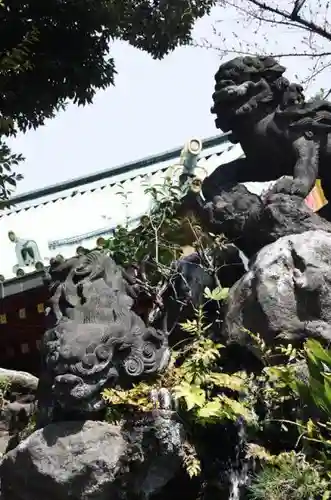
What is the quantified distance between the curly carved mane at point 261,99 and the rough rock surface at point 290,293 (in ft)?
2.43

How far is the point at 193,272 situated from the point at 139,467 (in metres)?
1.14

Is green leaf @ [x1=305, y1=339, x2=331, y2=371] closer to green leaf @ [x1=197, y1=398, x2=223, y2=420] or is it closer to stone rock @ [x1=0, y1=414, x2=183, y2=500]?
green leaf @ [x1=197, y1=398, x2=223, y2=420]

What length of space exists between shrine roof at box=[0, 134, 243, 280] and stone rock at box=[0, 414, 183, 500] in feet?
14.9

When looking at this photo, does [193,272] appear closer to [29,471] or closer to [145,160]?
[29,471]

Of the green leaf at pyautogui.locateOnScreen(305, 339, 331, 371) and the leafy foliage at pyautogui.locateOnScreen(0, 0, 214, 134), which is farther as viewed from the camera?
the leafy foliage at pyautogui.locateOnScreen(0, 0, 214, 134)

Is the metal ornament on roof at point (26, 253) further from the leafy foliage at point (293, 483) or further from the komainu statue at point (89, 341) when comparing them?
the leafy foliage at point (293, 483)

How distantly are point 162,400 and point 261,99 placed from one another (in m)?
1.62

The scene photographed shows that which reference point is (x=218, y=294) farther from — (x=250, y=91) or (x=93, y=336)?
(x=250, y=91)

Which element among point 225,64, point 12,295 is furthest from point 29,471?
point 12,295

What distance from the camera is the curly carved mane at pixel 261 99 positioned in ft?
12.9

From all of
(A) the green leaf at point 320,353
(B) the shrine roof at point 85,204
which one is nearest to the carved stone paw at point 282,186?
(A) the green leaf at point 320,353

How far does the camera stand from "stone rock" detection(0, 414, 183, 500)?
10.3 feet

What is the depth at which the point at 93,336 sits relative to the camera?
3289 millimetres

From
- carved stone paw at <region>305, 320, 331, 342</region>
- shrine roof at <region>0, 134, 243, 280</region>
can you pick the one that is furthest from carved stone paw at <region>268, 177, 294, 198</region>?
shrine roof at <region>0, 134, 243, 280</region>
